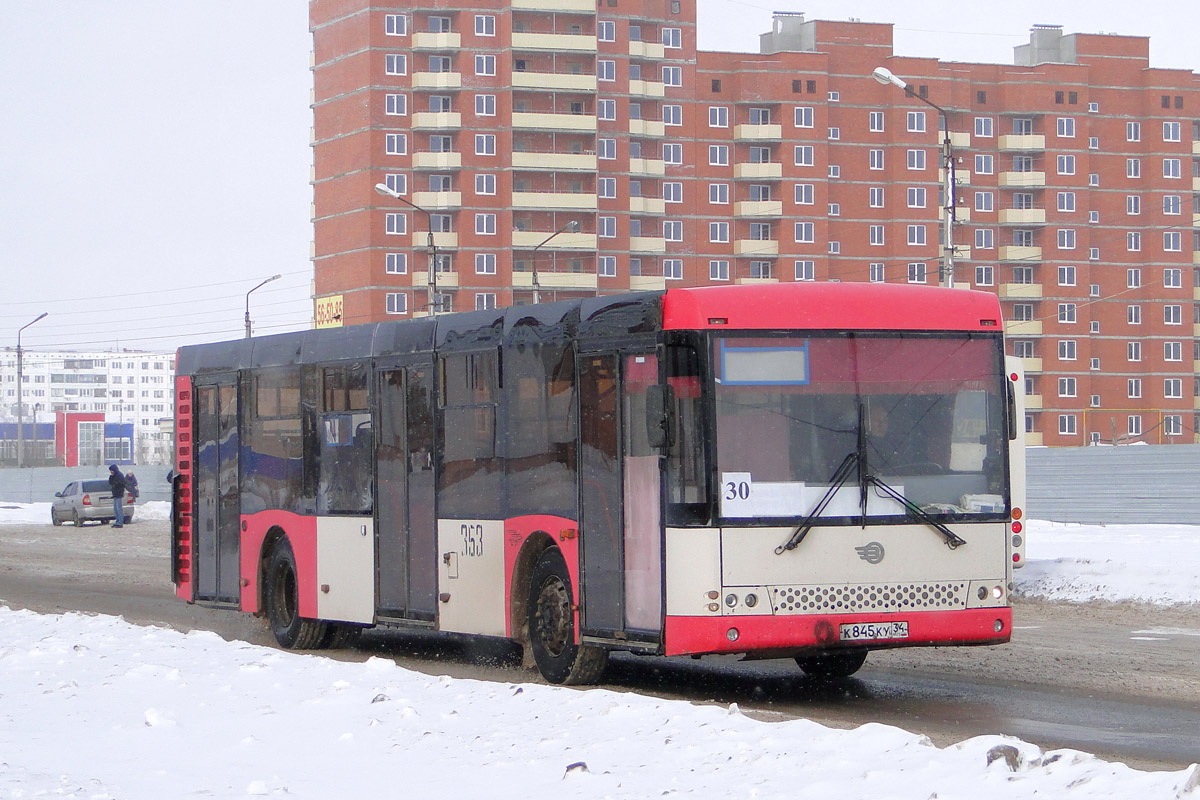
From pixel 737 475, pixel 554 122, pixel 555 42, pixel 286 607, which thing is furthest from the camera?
pixel 554 122

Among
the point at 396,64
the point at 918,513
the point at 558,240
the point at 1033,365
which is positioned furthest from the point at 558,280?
the point at 918,513

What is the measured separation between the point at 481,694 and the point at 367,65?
95.2 metres

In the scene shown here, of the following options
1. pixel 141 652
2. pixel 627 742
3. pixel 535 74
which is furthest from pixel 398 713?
pixel 535 74

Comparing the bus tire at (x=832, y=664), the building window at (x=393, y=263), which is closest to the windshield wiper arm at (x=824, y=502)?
the bus tire at (x=832, y=664)

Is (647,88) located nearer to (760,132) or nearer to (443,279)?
(760,132)

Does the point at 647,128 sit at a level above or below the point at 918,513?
above

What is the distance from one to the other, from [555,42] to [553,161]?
7173mm

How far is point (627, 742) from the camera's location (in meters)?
8.55

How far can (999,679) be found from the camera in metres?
12.8

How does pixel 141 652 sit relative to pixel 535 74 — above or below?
below

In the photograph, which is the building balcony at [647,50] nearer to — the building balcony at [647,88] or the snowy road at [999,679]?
the building balcony at [647,88]

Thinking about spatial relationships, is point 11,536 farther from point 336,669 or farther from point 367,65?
point 367,65

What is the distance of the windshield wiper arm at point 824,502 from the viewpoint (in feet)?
36.3

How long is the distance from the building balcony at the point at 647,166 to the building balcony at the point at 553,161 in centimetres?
376
